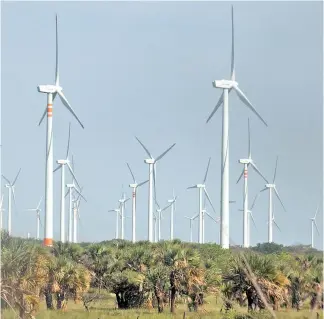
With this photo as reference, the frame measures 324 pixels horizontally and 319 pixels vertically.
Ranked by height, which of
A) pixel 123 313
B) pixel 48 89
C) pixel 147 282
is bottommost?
pixel 123 313

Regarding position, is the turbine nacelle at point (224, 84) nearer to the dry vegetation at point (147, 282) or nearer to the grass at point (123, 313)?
the dry vegetation at point (147, 282)

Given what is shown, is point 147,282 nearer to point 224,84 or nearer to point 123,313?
point 123,313

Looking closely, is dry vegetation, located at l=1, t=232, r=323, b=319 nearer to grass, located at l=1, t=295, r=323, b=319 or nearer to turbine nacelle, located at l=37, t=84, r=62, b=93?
grass, located at l=1, t=295, r=323, b=319

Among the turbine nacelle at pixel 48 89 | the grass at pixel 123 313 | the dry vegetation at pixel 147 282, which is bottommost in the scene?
the grass at pixel 123 313

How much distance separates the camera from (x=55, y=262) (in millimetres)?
37875

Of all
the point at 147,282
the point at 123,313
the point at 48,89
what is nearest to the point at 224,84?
the point at 48,89

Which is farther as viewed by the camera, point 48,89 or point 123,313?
point 48,89

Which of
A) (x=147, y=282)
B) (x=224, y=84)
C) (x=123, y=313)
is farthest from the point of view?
(x=224, y=84)

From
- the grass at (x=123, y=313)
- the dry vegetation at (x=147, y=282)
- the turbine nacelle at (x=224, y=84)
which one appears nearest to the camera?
the dry vegetation at (x=147, y=282)

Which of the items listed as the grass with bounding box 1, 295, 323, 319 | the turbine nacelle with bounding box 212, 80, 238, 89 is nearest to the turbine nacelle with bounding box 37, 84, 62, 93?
the turbine nacelle with bounding box 212, 80, 238, 89

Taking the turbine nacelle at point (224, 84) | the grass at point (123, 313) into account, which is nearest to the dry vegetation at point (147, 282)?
the grass at point (123, 313)

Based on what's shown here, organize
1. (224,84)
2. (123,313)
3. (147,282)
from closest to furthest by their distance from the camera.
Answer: (123,313) → (147,282) → (224,84)

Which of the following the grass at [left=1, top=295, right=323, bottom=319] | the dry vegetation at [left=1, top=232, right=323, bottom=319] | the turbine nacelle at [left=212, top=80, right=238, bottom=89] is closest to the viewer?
the dry vegetation at [left=1, top=232, right=323, bottom=319]

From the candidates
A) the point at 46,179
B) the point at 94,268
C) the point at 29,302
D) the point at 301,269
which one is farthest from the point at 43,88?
the point at 29,302
